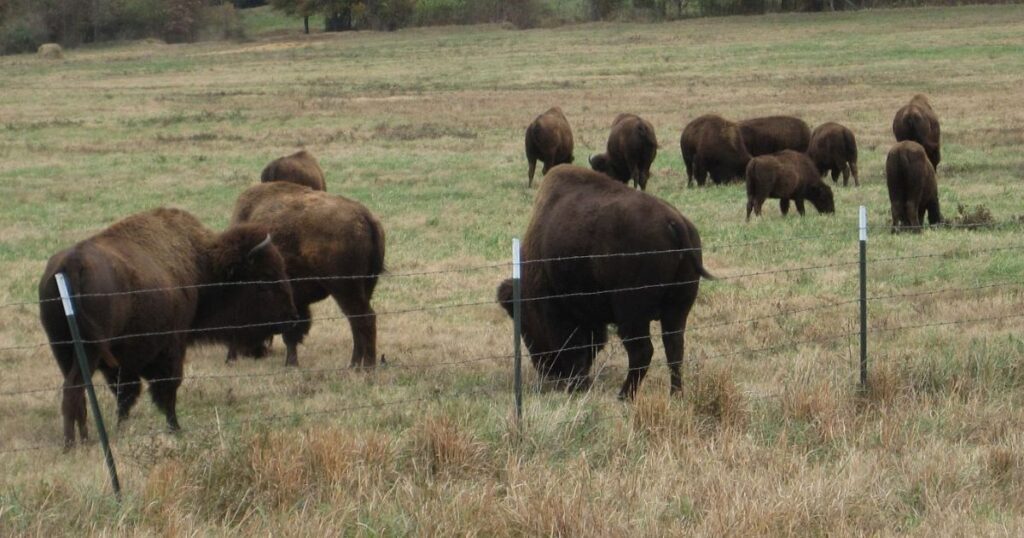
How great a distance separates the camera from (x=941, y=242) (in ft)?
51.0

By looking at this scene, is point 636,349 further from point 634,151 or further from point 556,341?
point 634,151

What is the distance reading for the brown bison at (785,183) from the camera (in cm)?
1895

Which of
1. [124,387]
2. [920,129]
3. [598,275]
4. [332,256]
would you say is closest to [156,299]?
[124,387]

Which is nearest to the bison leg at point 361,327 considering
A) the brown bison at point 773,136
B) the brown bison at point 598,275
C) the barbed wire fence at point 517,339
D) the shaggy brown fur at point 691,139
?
the barbed wire fence at point 517,339

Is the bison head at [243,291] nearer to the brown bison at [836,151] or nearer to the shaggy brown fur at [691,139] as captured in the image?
the brown bison at [836,151]

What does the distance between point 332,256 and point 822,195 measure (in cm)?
1012

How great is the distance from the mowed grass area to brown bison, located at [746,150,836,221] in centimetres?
31

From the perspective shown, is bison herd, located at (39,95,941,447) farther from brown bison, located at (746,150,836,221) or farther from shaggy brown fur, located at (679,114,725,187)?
shaggy brown fur, located at (679,114,725,187)

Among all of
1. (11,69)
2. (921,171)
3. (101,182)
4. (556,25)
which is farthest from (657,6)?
(921,171)

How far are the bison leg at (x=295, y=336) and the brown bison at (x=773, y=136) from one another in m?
14.8

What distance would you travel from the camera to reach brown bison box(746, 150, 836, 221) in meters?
19.0

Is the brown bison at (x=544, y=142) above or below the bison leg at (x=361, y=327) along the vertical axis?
above

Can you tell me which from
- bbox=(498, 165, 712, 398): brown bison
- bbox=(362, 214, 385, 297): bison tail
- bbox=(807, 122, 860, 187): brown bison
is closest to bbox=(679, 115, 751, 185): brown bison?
bbox=(807, 122, 860, 187): brown bison

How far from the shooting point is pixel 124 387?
9438 mm
